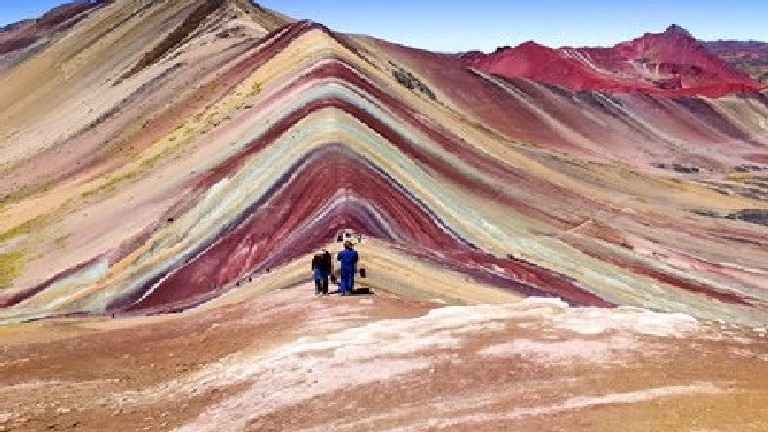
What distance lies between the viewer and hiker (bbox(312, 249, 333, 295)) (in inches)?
767

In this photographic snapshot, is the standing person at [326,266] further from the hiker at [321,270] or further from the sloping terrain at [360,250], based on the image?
the sloping terrain at [360,250]

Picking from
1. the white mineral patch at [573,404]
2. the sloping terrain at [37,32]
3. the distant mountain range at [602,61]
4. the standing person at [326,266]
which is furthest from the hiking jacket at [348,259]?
the sloping terrain at [37,32]

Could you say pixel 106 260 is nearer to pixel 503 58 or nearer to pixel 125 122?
pixel 125 122

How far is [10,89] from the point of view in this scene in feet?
299

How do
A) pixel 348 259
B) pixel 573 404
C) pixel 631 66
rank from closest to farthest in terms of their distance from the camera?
1. pixel 573 404
2. pixel 348 259
3. pixel 631 66

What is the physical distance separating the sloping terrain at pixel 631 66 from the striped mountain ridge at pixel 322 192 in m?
35.6

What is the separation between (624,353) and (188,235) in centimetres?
1917

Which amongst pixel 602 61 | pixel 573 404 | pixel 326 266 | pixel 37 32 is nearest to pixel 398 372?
pixel 573 404

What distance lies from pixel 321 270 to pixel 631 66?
123 metres

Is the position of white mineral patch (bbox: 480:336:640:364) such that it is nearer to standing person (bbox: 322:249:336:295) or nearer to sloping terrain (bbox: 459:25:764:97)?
standing person (bbox: 322:249:336:295)

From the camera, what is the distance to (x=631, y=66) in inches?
5300

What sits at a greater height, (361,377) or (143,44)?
(143,44)

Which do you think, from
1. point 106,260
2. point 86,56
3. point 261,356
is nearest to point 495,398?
point 261,356

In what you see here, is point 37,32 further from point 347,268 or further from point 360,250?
point 347,268
